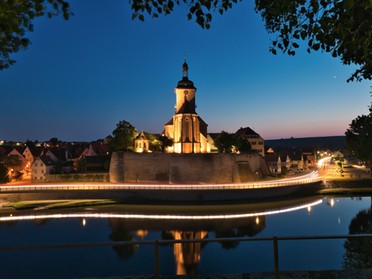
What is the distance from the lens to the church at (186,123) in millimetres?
46156

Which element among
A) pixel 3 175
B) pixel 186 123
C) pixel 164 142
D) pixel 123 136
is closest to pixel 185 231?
pixel 164 142

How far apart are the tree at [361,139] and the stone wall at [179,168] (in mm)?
15112

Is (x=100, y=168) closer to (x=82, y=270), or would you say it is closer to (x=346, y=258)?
(x=82, y=270)

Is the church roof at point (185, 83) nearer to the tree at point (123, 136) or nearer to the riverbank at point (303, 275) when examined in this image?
the tree at point (123, 136)

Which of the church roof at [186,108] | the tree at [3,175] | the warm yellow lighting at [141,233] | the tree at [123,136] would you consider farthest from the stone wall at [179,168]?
the warm yellow lighting at [141,233]

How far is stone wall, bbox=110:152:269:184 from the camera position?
39.6m

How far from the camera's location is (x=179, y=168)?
40000 millimetres

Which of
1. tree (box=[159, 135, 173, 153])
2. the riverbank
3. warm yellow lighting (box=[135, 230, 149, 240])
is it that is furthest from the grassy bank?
the riverbank

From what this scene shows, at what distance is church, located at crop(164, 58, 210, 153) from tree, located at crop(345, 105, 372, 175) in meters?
22.8

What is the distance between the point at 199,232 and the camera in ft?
69.7

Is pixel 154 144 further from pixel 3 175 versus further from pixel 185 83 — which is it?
pixel 3 175

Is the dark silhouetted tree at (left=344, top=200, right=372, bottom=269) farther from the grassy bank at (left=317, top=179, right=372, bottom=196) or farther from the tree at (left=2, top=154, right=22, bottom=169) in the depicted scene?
the tree at (left=2, top=154, right=22, bottom=169)

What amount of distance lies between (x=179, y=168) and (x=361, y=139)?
24.7 m

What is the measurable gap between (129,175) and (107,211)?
12772mm
